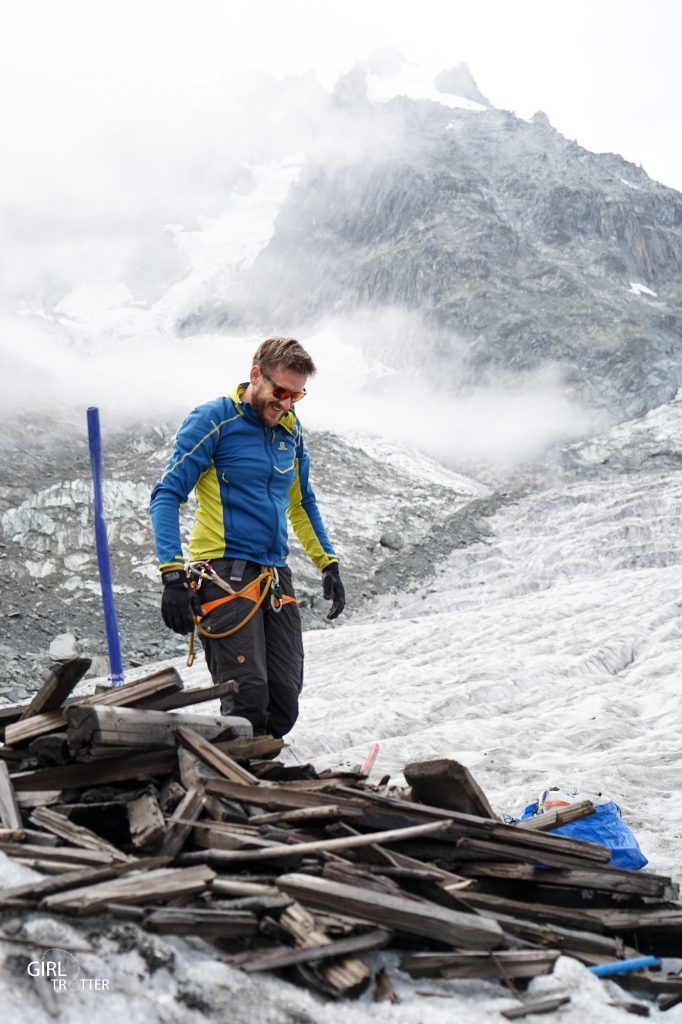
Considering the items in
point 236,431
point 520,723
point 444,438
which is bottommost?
point 520,723

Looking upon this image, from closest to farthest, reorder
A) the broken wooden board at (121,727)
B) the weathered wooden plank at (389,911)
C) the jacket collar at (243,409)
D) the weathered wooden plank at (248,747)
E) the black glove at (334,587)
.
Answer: the weathered wooden plank at (389,911)
the broken wooden board at (121,727)
the weathered wooden plank at (248,747)
the jacket collar at (243,409)
the black glove at (334,587)

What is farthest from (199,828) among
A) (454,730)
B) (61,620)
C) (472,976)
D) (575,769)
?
(61,620)

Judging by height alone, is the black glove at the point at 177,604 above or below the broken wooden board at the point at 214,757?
above

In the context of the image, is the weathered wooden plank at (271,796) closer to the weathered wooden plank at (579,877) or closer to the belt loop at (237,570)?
the weathered wooden plank at (579,877)

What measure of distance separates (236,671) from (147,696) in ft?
3.70

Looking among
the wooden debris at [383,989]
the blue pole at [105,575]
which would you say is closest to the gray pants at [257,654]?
the wooden debris at [383,989]

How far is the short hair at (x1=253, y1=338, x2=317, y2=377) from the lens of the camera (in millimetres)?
5344

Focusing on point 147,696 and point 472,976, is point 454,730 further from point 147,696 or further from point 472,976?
point 472,976

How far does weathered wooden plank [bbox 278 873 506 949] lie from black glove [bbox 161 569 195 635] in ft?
6.95

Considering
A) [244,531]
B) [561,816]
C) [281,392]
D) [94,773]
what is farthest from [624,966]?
[281,392]

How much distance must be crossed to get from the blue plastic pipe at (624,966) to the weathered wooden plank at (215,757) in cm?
143

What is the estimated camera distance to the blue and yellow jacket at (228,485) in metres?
5.33

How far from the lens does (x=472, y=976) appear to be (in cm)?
290

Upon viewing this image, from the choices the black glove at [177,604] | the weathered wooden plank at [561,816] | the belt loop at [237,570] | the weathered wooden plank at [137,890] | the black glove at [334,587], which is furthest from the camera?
the black glove at [334,587]
